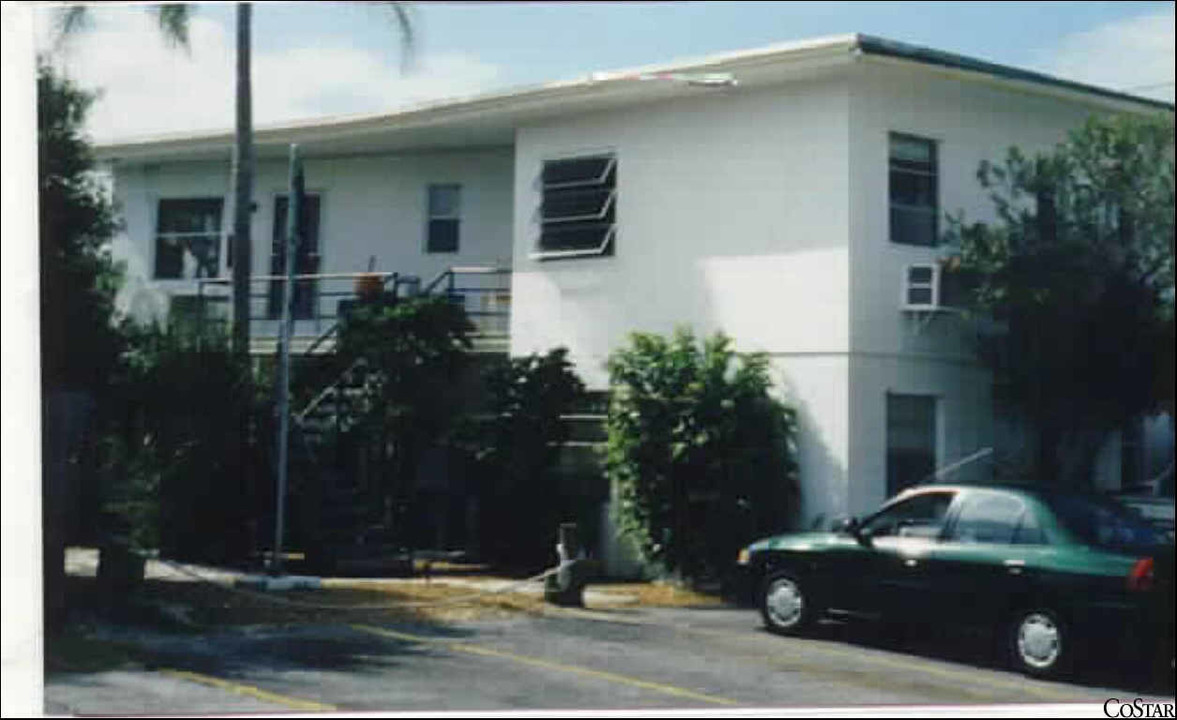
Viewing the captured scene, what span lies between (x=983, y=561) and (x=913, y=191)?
1.63 metres

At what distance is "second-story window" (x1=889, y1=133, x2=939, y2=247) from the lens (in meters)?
6.91

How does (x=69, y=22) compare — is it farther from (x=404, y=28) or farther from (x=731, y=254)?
(x=731, y=254)

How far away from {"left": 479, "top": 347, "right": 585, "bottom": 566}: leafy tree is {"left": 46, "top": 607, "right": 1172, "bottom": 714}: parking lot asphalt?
0.36 m

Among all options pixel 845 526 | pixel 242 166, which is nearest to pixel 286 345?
pixel 242 166

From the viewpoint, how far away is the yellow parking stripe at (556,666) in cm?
625

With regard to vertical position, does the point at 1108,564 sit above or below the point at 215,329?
below

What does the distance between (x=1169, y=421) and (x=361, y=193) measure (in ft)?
12.7

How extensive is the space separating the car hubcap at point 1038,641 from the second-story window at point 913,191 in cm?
168

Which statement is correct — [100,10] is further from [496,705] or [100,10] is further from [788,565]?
[788,565]

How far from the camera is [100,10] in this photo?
249 inches

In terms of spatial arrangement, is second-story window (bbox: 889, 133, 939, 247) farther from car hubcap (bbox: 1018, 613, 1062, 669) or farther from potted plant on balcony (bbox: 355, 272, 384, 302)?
potted plant on balcony (bbox: 355, 272, 384, 302)

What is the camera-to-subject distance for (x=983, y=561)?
6.61 m

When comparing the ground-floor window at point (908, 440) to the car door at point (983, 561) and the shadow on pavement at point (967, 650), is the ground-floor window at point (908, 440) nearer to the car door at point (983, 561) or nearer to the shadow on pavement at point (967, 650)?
the car door at point (983, 561)

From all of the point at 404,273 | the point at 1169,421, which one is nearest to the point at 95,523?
the point at 404,273
